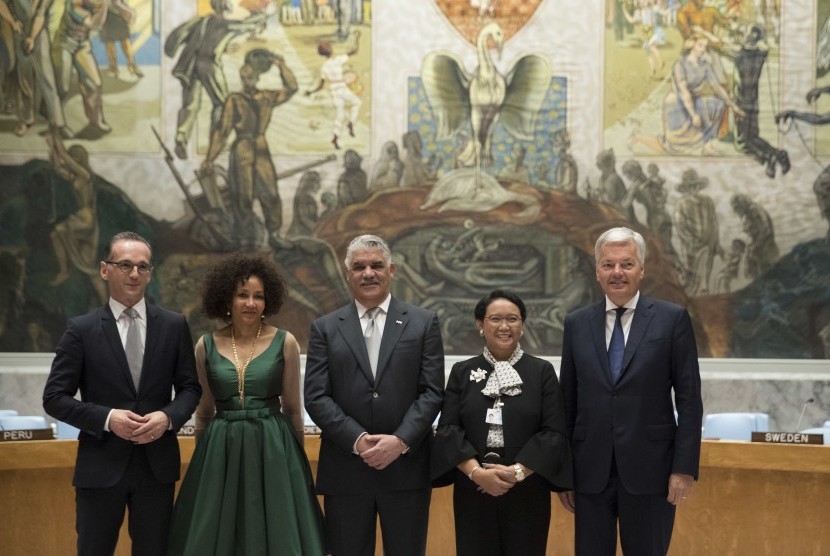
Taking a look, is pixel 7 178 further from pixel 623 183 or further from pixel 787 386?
pixel 787 386

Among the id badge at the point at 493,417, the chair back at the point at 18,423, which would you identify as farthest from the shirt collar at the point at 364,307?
the chair back at the point at 18,423

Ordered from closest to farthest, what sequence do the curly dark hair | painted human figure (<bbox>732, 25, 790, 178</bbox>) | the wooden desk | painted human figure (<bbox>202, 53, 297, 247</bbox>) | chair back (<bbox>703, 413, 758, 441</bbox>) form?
the curly dark hair < the wooden desk < chair back (<bbox>703, 413, 758, 441</bbox>) < painted human figure (<bbox>732, 25, 790, 178</bbox>) < painted human figure (<bbox>202, 53, 297, 247</bbox>)

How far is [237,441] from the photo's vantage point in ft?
15.7

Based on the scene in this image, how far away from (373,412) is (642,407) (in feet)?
4.25

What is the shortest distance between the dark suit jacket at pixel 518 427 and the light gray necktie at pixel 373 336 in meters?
0.42

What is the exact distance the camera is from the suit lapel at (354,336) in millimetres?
4938

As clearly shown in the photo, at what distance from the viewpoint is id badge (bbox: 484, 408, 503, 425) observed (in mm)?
4730

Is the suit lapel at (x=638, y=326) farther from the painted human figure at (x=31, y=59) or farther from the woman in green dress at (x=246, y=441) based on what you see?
the painted human figure at (x=31, y=59)

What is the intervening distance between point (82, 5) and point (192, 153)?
2.14 m

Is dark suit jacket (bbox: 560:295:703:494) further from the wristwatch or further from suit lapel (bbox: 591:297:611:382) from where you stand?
the wristwatch

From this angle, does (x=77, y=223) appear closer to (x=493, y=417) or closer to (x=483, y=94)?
(x=483, y=94)

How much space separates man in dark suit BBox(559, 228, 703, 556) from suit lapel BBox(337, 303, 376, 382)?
1.02 metres

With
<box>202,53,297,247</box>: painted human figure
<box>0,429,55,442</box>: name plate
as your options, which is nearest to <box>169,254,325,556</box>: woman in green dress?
<box>0,429,55,442</box>: name plate

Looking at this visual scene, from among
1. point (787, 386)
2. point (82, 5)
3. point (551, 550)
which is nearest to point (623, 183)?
point (787, 386)
